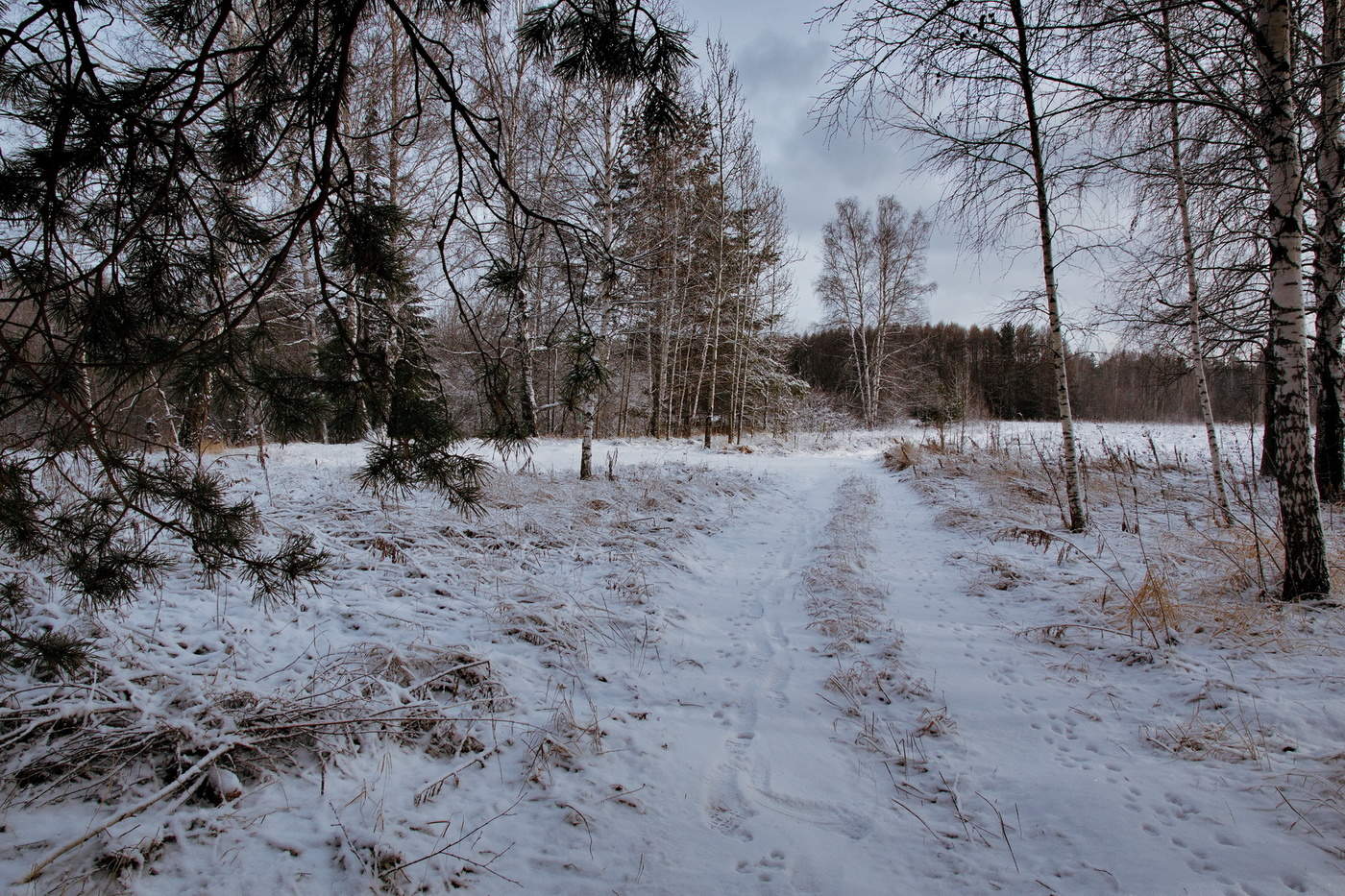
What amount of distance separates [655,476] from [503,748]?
255 inches

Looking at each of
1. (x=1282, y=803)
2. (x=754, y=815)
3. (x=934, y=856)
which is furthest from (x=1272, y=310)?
(x=754, y=815)

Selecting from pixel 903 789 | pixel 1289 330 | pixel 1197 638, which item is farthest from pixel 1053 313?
pixel 903 789

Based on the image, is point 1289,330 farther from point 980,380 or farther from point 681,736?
point 980,380

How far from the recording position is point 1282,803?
1.68 m

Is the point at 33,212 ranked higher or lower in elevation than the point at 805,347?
lower

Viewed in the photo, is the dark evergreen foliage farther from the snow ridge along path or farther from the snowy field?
the snow ridge along path

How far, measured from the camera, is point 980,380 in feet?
130

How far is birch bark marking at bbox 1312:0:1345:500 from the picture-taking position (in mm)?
5152

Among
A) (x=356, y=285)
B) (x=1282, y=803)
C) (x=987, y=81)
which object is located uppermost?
(x=987, y=81)

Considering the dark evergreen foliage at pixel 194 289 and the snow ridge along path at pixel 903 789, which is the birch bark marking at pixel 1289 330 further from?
the dark evergreen foliage at pixel 194 289

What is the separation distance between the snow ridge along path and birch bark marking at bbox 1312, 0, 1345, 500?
5.65m

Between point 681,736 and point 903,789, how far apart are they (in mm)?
905

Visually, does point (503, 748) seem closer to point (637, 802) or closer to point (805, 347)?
point (637, 802)

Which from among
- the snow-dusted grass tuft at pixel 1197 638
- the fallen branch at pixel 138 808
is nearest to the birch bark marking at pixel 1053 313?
the snow-dusted grass tuft at pixel 1197 638
